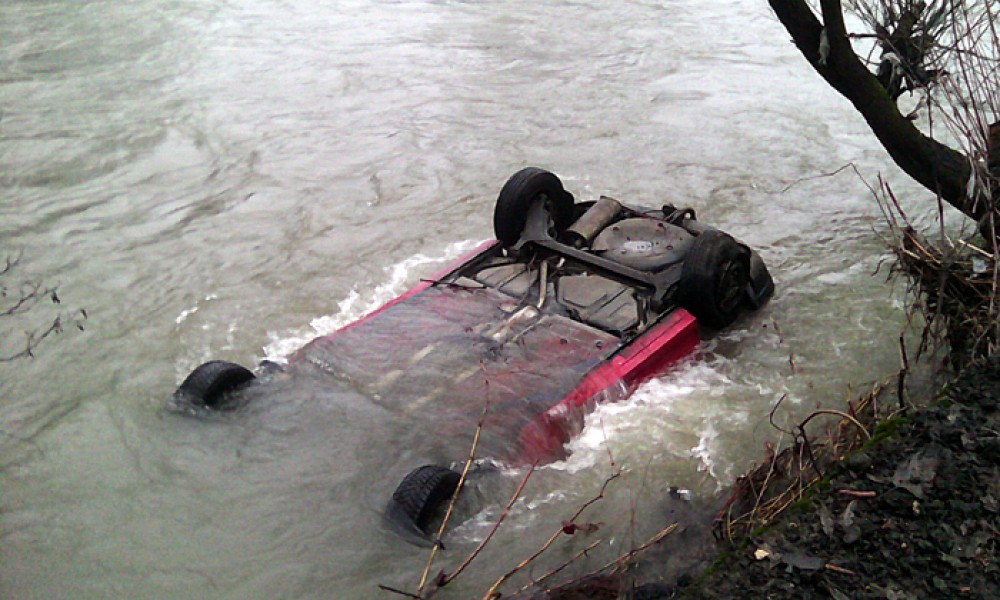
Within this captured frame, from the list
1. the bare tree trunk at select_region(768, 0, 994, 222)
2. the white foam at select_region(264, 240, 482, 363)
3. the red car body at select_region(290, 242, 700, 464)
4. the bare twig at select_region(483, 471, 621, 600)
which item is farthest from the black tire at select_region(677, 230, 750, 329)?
the white foam at select_region(264, 240, 482, 363)

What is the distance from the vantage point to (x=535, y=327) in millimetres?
6336

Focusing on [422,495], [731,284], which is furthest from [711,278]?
[422,495]

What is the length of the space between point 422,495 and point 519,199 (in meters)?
2.95

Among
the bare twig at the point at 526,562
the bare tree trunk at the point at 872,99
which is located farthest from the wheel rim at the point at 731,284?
the bare twig at the point at 526,562

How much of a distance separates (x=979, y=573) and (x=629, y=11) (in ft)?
50.6

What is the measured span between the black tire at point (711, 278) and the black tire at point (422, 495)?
2450 mm

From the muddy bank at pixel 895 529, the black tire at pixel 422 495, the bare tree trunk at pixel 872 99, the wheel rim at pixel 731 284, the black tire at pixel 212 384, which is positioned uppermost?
the bare tree trunk at pixel 872 99

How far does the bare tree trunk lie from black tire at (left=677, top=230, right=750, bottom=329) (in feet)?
4.35

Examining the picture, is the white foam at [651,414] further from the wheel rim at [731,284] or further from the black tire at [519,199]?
the black tire at [519,199]

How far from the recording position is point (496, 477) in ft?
17.7

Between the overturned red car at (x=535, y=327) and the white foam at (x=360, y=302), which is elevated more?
the overturned red car at (x=535, y=327)

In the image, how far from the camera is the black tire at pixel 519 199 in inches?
282

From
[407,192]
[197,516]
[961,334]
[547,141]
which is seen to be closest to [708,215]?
[547,141]

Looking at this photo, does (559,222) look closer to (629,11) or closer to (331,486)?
(331,486)
